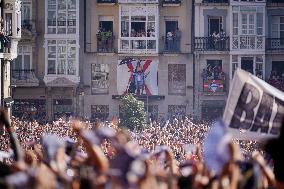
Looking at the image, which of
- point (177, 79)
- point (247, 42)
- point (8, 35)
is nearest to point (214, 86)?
point (177, 79)

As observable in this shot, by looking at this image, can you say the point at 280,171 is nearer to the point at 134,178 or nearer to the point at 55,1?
the point at 134,178

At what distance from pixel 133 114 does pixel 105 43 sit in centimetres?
549

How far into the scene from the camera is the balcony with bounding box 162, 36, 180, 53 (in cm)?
3378

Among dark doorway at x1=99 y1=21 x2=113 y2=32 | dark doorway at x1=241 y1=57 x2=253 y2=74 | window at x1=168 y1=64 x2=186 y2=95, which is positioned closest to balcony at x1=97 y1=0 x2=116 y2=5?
dark doorway at x1=99 y1=21 x2=113 y2=32

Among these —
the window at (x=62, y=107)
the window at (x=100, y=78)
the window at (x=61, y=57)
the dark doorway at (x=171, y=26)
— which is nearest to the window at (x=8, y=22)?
the window at (x=61, y=57)

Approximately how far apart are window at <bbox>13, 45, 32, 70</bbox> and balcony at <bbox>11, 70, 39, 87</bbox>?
304 mm

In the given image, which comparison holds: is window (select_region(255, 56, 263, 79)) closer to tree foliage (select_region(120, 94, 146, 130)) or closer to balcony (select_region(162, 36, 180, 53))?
balcony (select_region(162, 36, 180, 53))

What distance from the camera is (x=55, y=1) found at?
32.9m

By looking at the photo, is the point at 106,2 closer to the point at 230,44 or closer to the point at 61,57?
the point at 61,57

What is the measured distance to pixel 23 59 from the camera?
109 ft

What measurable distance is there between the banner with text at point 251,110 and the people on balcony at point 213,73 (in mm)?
24010

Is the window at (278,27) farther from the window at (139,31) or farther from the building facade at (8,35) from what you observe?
the building facade at (8,35)

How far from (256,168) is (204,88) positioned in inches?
1062

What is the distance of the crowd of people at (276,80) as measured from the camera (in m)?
Answer: 31.6
